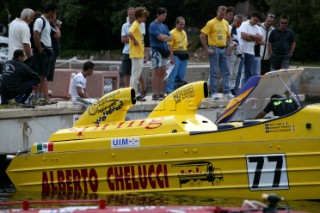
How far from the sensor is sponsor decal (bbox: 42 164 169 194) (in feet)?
47.6

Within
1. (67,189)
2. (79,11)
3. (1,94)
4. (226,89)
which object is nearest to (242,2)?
(79,11)

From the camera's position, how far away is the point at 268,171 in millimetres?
13984

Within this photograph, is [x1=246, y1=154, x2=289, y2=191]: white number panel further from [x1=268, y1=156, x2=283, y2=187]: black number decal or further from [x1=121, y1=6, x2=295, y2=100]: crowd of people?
[x1=121, y1=6, x2=295, y2=100]: crowd of people

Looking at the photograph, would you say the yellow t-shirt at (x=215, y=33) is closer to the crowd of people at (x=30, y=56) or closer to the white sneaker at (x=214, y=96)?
the white sneaker at (x=214, y=96)

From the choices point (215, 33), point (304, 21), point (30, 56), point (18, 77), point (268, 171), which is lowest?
point (268, 171)

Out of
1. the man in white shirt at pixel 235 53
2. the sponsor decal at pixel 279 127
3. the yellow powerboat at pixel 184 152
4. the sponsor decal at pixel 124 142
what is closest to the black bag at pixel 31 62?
the yellow powerboat at pixel 184 152

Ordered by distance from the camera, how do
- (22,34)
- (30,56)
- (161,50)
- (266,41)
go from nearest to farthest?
(22,34), (30,56), (161,50), (266,41)

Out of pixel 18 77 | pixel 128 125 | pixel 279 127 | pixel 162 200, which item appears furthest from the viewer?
pixel 18 77

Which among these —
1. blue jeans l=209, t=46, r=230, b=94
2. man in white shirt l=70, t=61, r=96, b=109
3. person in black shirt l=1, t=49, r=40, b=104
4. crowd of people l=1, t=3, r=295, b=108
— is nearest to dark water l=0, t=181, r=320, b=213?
person in black shirt l=1, t=49, r=40, b=104

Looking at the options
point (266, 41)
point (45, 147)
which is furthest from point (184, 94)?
point (266, 41)

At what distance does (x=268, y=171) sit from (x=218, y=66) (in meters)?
6.51

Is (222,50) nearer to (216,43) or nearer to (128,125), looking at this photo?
(216,43)

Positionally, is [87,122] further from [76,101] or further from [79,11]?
[79,11]

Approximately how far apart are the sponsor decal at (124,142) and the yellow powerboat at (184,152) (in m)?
0.01
